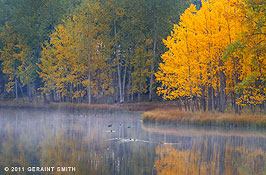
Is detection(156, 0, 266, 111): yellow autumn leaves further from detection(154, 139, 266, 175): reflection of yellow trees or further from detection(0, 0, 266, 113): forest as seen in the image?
detection(154, 139, 266, 175): reflection of yellow trees

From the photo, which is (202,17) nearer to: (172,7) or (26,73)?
(172,7)

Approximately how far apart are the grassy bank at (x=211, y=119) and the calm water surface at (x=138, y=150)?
150 cm

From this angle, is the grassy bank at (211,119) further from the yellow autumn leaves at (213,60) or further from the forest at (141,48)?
the forest at (141,48)

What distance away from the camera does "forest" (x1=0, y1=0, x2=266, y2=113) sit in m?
36.1

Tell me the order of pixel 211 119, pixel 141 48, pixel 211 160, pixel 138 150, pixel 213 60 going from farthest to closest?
pixel 141 48 < pixel 213 60 < pixel 211 119 < pixel 138 150 < pixel 211 160

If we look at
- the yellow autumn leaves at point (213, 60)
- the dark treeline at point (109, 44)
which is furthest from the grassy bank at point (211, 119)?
the dark treeline at point (109, 44)

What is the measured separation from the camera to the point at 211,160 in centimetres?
1930

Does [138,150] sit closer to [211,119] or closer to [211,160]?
[211,160]

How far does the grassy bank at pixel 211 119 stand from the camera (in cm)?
3161

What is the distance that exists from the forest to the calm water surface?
6.59m

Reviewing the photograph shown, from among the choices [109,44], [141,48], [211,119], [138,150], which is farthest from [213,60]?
[109,44]

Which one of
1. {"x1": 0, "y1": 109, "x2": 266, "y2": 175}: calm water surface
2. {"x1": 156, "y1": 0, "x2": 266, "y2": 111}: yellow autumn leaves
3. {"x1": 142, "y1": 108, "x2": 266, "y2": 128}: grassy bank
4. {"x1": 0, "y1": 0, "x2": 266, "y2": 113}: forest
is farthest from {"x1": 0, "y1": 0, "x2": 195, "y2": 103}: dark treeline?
{"x1": 0, "y1": 109, "x2": 266, "y2": 175}: calm water surface

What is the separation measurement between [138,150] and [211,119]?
12871 mm

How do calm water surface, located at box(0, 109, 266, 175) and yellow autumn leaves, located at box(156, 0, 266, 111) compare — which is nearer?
→ calm water surface, located at box(0, 109, 266, 175)
